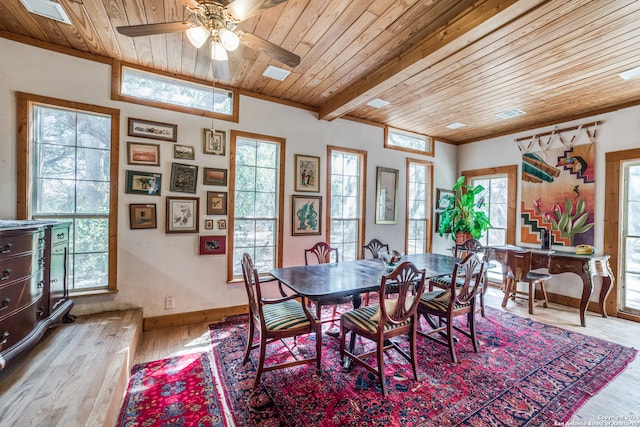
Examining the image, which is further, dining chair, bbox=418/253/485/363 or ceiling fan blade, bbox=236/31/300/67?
dining chair, bbox=418/253/485/363

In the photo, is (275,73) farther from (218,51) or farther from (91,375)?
(91,375)

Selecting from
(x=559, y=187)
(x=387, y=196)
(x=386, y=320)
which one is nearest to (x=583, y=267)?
(x=559, y=187)

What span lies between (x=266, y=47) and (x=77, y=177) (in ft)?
7.87

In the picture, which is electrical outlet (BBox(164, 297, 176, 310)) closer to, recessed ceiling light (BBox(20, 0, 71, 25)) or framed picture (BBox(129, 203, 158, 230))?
framed picture (BBox(129, 203, 158, 230))

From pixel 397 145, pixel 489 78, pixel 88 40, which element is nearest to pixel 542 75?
pixel 489 78

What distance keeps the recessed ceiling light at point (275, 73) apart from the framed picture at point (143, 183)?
5.44 ft

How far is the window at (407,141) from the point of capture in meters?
4.96

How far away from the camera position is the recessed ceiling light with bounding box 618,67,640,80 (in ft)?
9.45

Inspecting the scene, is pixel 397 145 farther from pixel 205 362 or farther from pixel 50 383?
pixel 50 383

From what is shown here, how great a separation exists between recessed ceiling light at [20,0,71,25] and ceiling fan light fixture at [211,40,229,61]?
1.27 metres

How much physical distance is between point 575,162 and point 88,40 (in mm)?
6184

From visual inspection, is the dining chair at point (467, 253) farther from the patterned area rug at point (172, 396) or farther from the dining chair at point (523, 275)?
the patterned area rug at point (172, 396)

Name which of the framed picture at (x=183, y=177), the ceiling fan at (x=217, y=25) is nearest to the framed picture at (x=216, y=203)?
the framed picture at (x=183, y=177)

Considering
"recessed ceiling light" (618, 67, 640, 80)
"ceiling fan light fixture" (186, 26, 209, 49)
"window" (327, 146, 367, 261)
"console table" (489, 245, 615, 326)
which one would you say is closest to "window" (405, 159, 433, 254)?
"window" (327, 146, 367, 261)
